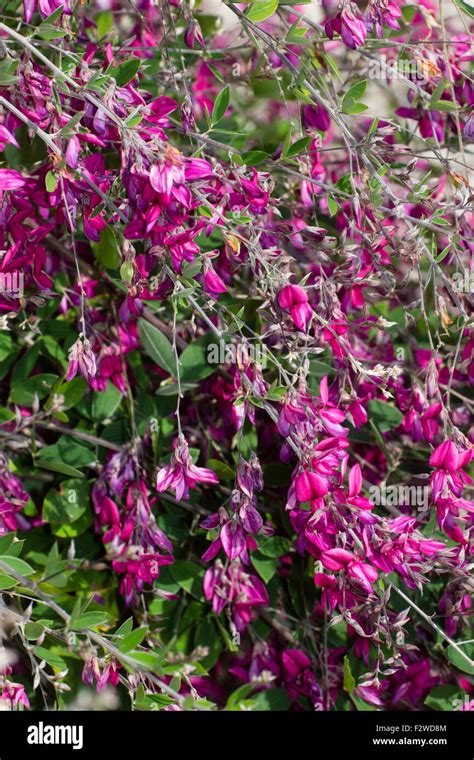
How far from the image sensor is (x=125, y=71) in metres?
1.20

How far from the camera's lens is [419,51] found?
141 cm

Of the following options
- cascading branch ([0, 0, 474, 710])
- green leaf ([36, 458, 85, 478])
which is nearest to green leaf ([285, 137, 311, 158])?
cascading branch ([0, 0, 474, 710])

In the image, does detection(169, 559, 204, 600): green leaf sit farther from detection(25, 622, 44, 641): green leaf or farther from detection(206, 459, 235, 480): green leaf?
detection(25, 622, 44, 641): green leaf

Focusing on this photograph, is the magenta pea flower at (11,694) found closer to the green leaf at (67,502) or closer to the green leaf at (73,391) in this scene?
the green leaf at (67,502)

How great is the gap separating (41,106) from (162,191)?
0.99 ft

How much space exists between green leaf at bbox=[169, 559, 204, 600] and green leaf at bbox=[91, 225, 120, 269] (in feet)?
1.66

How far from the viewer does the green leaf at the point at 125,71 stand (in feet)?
3.88

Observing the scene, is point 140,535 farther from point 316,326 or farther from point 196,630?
point 316,326

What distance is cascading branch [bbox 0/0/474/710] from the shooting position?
1117 mm

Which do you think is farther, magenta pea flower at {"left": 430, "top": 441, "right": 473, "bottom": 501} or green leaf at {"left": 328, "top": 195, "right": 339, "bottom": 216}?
green leaf at {"left": 328, "top": 195, "right": 339, "bottom": 216}

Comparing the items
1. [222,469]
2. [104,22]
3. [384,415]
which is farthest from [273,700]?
[104,22]

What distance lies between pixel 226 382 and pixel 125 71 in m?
0.54

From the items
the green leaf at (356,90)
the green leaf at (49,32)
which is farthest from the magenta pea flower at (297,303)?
the green leaf at (49,32)
